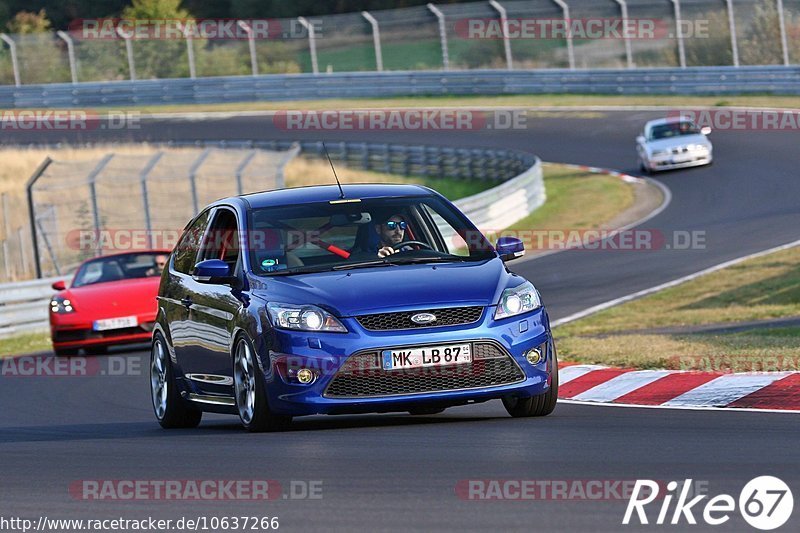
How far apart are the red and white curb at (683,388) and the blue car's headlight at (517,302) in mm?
1389

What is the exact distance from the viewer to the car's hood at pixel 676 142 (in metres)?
34.6

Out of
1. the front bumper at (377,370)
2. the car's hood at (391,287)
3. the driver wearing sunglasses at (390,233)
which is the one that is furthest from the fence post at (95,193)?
the front bumper at (377,370)

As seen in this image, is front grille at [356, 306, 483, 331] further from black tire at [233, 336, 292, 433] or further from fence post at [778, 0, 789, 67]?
fence post at [778, 0, 789, 67]

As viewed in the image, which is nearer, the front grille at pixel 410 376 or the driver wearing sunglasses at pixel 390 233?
the front grille at pixel 410 376

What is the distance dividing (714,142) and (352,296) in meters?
30.0

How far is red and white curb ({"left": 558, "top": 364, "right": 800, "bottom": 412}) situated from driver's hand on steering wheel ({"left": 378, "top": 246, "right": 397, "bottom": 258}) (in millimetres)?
2025

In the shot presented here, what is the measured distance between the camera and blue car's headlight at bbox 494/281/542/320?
29.6ft

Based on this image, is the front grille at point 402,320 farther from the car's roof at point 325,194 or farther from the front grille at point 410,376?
the car's roof at point 325,194

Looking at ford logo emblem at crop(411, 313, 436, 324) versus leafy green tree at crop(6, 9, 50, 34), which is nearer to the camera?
ford logo emblem at crop(411, 313, 436, 324)

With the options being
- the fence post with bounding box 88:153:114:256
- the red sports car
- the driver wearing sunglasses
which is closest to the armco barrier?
the fence post with bounding box 88:153:114:256

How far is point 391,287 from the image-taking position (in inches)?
354

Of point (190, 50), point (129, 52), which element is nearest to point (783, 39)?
point (190, 50)

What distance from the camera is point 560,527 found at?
5887 mm

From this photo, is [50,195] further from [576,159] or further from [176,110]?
[176,110]
